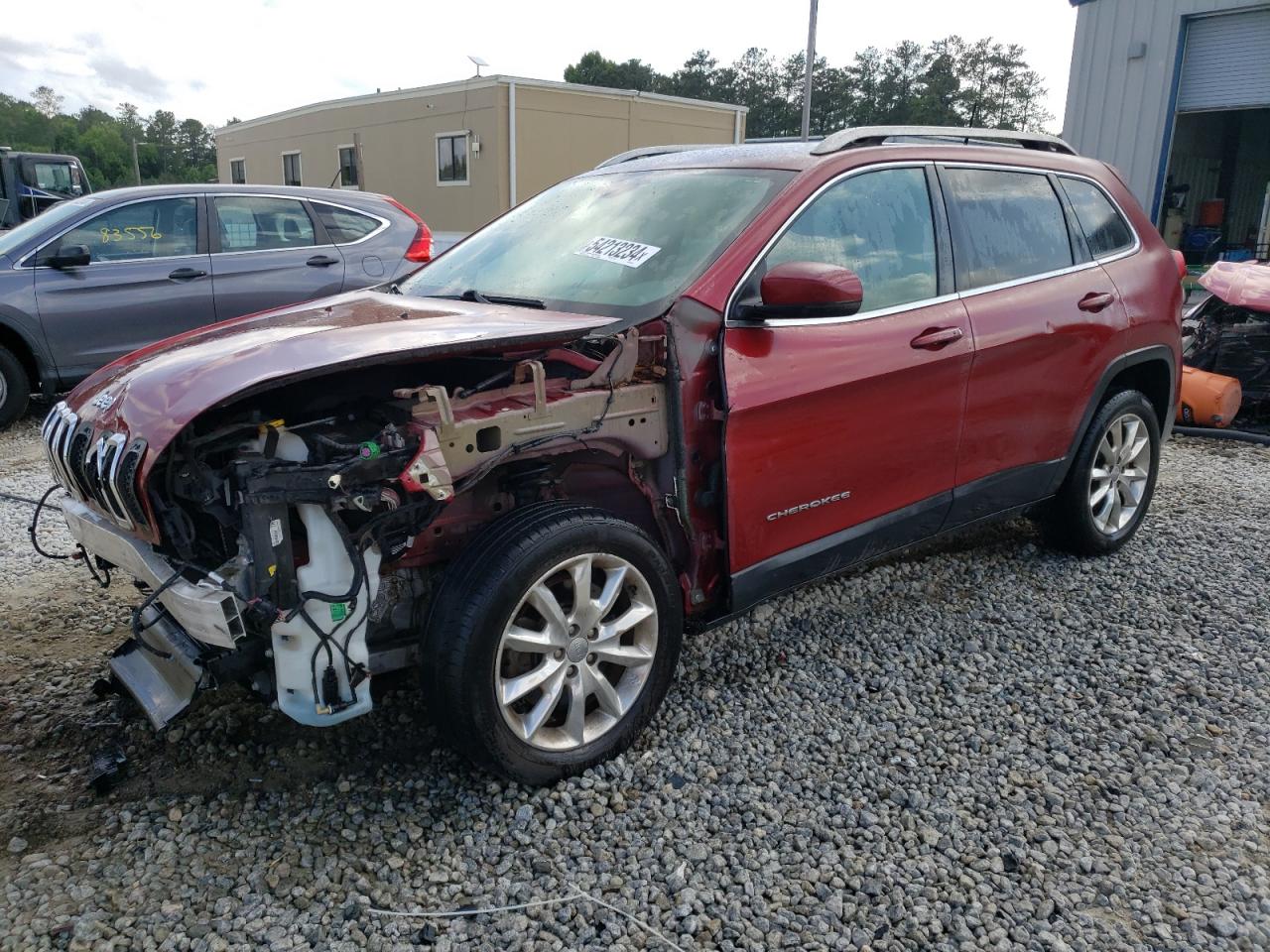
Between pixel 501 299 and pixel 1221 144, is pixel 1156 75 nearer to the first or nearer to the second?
pixel 1221 144

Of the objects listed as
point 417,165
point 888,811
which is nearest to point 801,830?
point 888,811

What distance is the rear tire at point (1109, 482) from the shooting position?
4293mm

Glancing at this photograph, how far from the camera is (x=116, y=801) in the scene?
2.65m

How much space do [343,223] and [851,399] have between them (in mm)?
5870

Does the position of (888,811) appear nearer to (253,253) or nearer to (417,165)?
(253,253)

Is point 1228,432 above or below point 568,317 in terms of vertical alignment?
below

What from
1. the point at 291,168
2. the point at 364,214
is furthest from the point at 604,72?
the point at 364,214

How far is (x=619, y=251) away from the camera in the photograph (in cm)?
326

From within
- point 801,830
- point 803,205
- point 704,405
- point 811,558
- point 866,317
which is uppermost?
point 803,205

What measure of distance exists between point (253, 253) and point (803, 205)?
5.54 meters

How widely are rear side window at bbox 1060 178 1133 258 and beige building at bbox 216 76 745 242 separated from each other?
16918 mm

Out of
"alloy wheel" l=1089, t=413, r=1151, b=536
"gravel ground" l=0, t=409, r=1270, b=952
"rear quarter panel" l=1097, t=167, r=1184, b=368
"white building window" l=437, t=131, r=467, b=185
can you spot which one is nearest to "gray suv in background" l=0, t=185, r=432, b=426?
"gravel ground" l=0, t=409, r=1270, b=952

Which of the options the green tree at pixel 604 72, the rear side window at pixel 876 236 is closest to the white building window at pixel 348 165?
the rear side window at pixel 876 236

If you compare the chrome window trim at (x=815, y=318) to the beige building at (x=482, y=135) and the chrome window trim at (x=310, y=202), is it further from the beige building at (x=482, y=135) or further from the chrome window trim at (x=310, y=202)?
the beige building at (x=482, y=135)
